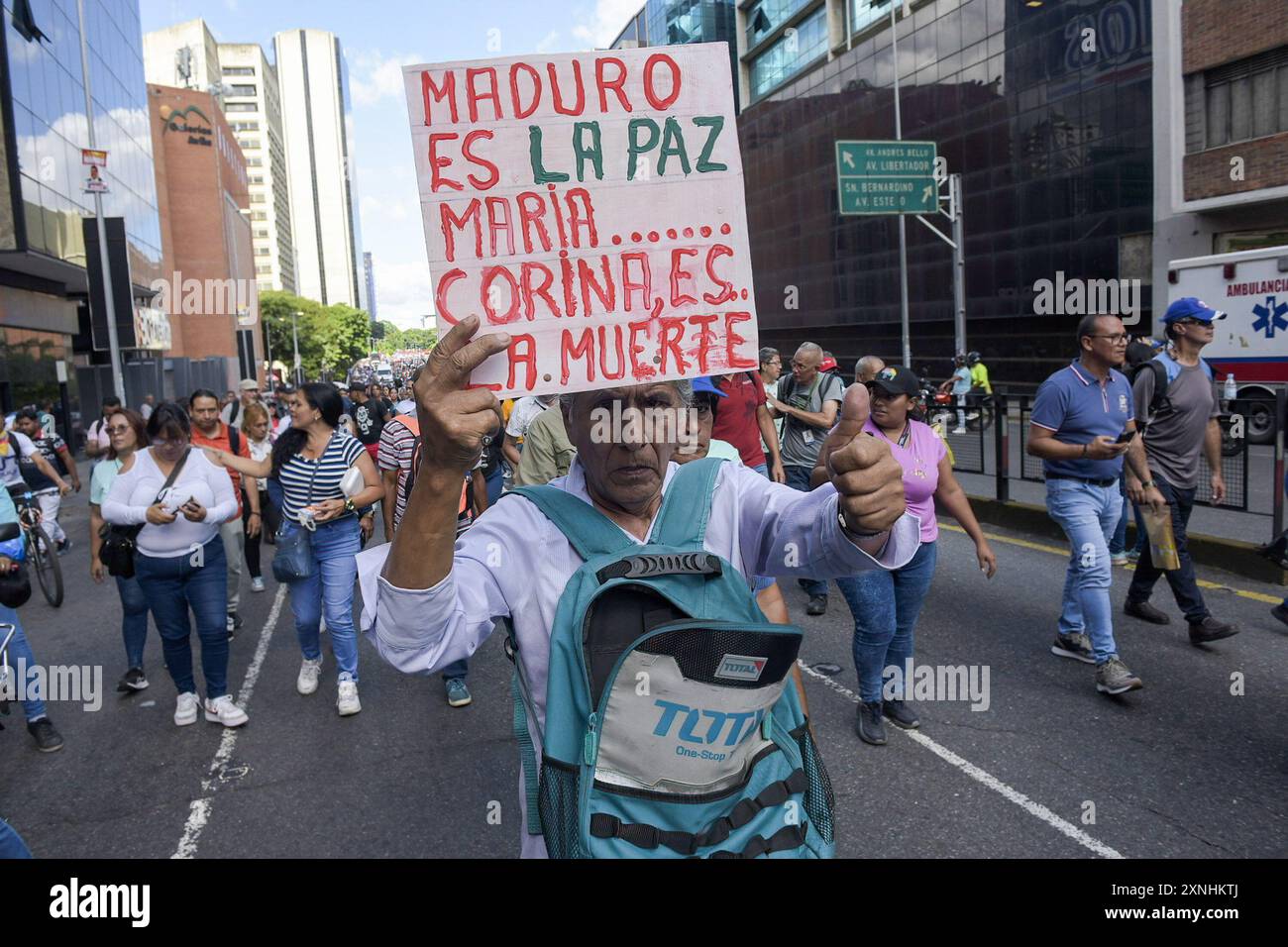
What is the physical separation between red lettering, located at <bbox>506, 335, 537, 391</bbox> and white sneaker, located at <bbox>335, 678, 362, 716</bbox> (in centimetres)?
439

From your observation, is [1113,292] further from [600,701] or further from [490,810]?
[600,701]

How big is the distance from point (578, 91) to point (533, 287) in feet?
1.47

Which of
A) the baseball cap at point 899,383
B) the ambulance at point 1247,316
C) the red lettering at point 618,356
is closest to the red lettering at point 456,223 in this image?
the red lettering at point 618,356

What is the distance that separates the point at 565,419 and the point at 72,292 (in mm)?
37315

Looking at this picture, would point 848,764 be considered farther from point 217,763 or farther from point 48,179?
point 48,179

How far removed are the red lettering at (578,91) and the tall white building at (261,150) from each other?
153 meters

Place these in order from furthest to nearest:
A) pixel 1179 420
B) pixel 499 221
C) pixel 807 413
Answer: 1. pixel 807 413
2. pixel 1179 420
3. pixel 499 221

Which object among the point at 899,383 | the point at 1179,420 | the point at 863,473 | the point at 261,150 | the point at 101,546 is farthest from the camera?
the point at 261,150

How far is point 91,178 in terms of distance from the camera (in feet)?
61.2

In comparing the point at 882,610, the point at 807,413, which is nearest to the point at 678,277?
the point at 882,610

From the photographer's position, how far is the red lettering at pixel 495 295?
193 centimetres

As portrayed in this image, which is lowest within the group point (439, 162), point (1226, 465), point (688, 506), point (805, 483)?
point (1226, 465)

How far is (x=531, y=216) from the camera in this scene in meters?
2.00

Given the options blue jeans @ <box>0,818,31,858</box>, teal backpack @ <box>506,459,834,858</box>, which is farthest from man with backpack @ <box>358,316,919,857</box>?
blue jeans @ <box>0,818,31,858</box>
